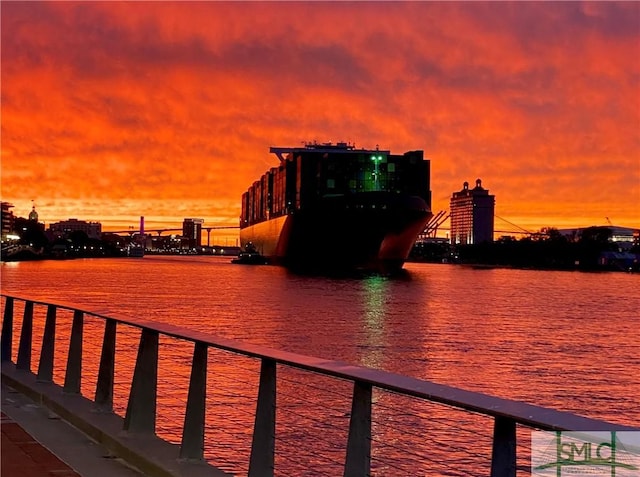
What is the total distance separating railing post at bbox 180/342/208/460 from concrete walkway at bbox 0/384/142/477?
0.44m

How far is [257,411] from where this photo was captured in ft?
21.0

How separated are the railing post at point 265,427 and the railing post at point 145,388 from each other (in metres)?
1.87

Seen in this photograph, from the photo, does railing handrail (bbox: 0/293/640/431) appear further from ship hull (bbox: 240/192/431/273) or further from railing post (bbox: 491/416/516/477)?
ship hull (bbox: 240/192/431/273)

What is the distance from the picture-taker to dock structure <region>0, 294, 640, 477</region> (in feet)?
14.4

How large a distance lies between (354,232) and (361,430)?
341 feet

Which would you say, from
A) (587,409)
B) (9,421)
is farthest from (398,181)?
(9,421)

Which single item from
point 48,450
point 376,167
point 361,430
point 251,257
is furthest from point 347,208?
point 361,430

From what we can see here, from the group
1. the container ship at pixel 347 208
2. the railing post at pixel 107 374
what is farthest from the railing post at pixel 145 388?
the container ship at pixel 347 208

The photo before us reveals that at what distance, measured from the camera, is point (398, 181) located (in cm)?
12494

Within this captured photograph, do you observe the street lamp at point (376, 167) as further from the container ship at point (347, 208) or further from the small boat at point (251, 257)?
the small boat at point (251, 257)

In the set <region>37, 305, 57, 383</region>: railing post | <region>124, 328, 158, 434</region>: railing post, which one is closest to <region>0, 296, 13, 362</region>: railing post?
<region>37, 305, 57, 383</region>: railing post

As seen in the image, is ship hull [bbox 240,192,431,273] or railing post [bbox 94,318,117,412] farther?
ship hull [bbox 240,192,431,273]

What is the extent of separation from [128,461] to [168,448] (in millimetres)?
334

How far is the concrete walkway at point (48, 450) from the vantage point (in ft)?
23.1
